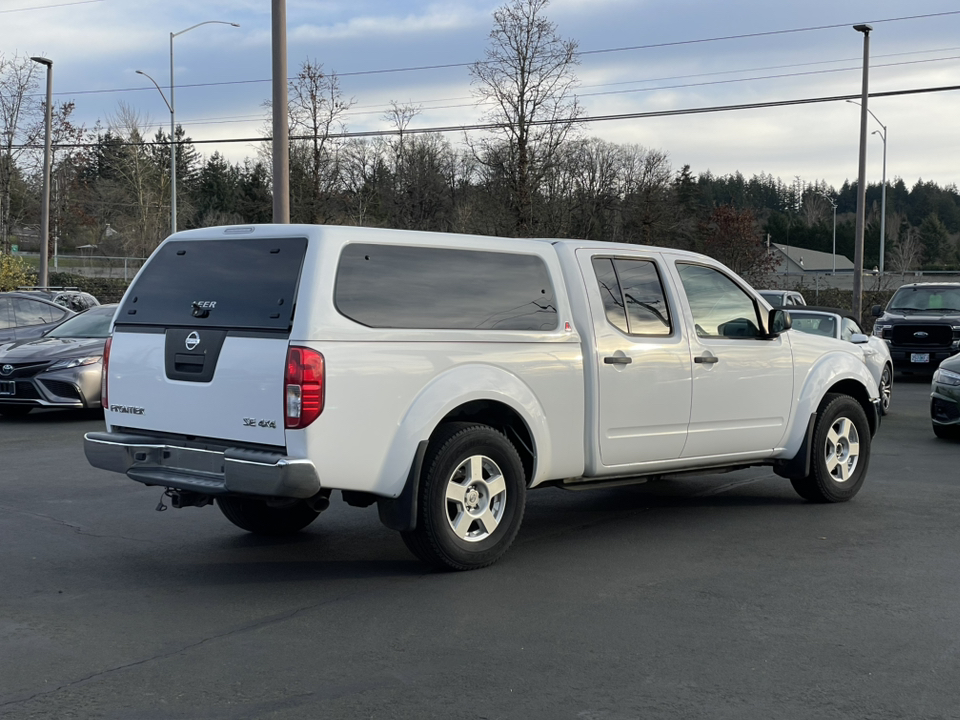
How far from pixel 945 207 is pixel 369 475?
134305mm

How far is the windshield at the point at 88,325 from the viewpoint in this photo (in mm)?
14893

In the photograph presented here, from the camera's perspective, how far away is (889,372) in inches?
634

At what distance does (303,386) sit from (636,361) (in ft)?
8.38

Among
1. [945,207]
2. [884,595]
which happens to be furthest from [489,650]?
[945,207]

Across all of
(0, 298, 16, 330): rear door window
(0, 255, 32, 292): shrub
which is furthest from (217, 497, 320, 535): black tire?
(0, 255, 32, 292): shrub

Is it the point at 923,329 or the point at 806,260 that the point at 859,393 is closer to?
the point at 923,329

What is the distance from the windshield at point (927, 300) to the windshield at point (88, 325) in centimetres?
1544

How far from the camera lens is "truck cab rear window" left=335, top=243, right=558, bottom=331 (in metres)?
5.96

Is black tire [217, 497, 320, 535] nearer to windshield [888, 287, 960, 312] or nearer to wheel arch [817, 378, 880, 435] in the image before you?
wheel arch [817, 378, 880, 435]

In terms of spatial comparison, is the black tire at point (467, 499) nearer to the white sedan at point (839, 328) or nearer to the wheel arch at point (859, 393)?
the wheel arch at point (859, 393)

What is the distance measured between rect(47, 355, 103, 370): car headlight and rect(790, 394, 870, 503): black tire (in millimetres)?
8948

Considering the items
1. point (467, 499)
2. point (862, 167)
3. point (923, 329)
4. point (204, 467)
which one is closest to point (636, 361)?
point (467, 499)

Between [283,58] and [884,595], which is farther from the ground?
[283,58]

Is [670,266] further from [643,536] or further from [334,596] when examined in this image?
[334,596]
